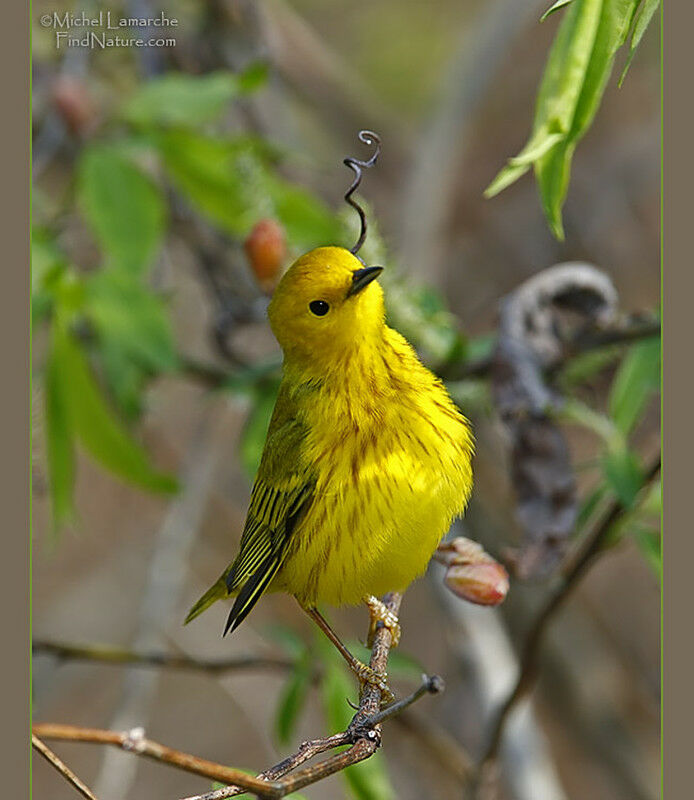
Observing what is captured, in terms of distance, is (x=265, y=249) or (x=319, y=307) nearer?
(x=319, y=307)

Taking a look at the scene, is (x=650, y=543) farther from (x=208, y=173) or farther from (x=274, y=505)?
(x=208, y=173)

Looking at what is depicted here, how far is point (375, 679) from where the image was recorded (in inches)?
62.0

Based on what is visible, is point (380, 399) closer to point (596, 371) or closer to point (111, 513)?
point (596, 371)

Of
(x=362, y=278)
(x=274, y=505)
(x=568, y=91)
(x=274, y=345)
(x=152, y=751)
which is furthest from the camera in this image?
(x=274, y=345)

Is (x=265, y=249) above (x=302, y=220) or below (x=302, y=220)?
below

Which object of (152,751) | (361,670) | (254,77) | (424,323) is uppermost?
(254,77)

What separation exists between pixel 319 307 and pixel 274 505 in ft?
1.15

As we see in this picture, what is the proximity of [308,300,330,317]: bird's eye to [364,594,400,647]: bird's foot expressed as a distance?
18.7 inches

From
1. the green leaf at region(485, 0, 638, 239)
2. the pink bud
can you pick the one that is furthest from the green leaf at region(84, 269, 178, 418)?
the green leaf at region(485, 0, 638, 239)

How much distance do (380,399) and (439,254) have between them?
255cm

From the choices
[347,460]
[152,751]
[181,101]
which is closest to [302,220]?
[181,101]

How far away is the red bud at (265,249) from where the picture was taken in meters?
2.17

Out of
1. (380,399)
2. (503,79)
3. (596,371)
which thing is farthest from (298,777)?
(503,79)

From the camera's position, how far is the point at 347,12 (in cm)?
504
